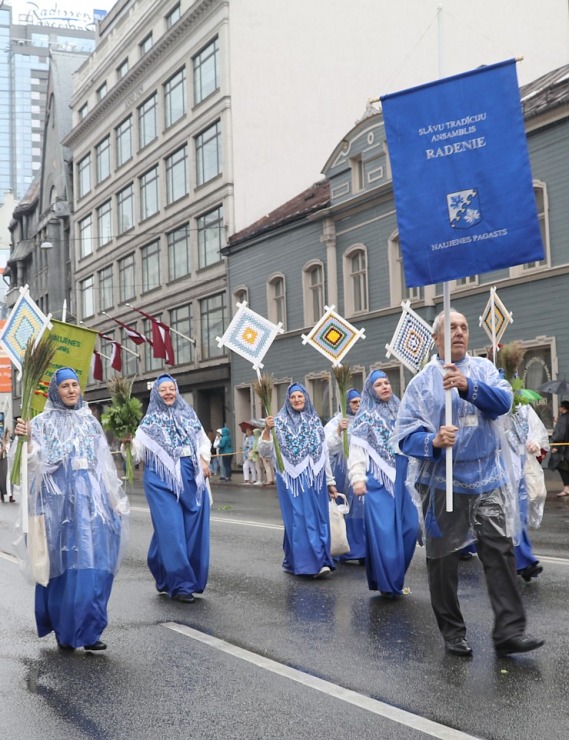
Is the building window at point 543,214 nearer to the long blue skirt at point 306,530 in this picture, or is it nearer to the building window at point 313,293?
the building window at point 313,293

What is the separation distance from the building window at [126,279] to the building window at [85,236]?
483cm

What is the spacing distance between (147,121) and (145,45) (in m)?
3.22

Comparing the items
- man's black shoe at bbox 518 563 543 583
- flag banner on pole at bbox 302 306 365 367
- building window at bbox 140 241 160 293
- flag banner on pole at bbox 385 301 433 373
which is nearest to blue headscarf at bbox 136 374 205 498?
man's black shoe at bbox 518 563 543 583

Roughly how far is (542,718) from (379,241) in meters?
26.2

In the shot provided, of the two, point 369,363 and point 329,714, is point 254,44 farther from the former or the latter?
point 329,714

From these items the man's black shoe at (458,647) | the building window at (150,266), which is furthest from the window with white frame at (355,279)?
the man's black shoe at (458,647)

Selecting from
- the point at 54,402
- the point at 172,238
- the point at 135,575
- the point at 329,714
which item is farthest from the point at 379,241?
the point at 329,714

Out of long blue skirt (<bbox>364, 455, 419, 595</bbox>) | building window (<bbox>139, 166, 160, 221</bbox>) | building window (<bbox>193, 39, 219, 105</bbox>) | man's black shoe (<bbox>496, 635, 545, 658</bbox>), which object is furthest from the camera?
building window (<bbox>139, 166, 160, 221</bbox>)

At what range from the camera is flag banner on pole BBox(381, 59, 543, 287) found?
254 inches

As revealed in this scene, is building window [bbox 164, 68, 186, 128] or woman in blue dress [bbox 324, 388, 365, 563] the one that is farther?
building window [bbox 164, 68, 186, 128]

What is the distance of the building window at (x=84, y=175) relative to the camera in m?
54.7

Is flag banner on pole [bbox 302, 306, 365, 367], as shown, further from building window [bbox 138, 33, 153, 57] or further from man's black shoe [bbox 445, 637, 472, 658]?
building window [bbox 138, 33, 153, 57]

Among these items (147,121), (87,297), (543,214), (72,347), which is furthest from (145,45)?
(72,347)

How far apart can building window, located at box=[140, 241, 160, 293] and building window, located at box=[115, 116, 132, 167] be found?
4.76m
